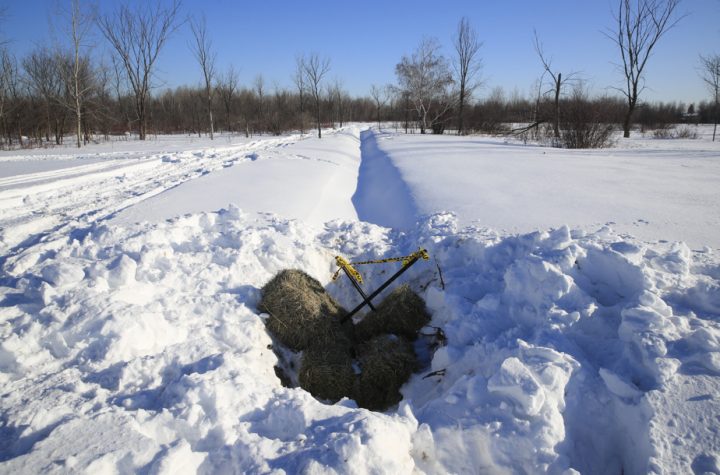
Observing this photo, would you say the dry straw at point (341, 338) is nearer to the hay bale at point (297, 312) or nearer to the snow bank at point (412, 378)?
the hay bale at point (297, 312)

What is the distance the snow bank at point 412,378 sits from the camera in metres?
2.10

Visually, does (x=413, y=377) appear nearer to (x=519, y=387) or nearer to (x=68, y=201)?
(x=519, y=387)

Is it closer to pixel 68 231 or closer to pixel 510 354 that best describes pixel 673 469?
pixel 510 354

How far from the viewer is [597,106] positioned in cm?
1397

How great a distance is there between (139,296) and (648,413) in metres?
3.98

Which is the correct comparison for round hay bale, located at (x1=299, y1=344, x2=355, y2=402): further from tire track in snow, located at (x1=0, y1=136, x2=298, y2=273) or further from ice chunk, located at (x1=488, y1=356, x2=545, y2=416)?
tire track in snow, located at (x1=0, y1=136, x2=298, y2=273)

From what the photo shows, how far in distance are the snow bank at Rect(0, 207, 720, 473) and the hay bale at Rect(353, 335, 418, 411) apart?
0.68ft

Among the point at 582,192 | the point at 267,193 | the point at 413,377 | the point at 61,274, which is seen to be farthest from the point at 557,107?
the point at 61,274

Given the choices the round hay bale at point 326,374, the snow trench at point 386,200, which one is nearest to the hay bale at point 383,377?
the round hay bale at point 326,374

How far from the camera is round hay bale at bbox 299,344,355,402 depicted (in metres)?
3.55

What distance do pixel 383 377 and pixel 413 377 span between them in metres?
0.29

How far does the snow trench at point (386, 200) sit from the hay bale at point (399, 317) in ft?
6.39

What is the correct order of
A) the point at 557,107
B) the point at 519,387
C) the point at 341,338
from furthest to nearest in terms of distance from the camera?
the point at 557,107
the point at 341,338
the point at 519,387

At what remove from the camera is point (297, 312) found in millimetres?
3955
